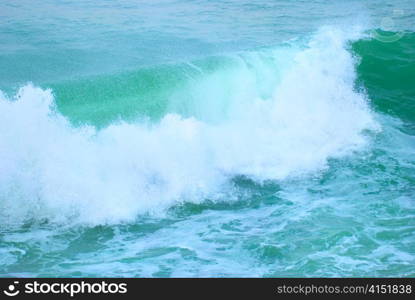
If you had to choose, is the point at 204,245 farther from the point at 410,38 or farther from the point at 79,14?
the point at 410,38

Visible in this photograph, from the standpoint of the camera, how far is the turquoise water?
7887 millimetres

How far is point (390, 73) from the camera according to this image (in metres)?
15.7

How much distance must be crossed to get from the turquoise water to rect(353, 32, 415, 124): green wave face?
6 centimetres

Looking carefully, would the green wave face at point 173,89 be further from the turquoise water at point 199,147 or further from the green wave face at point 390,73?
the green wave face at point 390,73

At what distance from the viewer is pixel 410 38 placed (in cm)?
1728

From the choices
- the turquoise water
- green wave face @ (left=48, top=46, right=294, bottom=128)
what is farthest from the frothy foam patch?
green wave face @ (left=48, top=46, right=294, bottom=128)

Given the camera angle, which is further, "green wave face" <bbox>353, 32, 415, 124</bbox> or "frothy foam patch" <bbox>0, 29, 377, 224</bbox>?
"green wave face" <bbox>353, 32, 415, 124</bbox>

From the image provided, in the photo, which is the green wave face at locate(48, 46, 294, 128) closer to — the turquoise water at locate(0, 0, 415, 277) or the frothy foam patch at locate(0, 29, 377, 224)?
the turquoise water at locate(0, 0, 415, 277)

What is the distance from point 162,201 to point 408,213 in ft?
13.0

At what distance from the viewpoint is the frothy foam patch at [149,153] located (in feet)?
29.7

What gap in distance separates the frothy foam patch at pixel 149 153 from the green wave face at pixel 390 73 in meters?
1.47

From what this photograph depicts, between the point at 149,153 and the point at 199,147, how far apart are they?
103cm

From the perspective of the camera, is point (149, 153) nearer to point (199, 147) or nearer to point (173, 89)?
point (199, 147)

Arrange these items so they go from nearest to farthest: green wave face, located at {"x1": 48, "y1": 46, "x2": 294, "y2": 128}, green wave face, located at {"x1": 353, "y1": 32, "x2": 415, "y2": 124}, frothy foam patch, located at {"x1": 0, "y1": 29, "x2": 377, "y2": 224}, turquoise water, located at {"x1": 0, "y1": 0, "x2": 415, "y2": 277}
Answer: turquoise water, located at {"x1": 0, "y1": 0, "x2": 415, "y2": 277}, frothy foam patch, located at {"x1": 0, "y1": 29, "x2": 377, "y2": 224}, green wave face, located at {"x1": 48, "y1": 46, "x2": 294, "y2": 128}, green wave face, located at {"x1": 353, "y1": 32, "x2": 415, "y2": 124}
